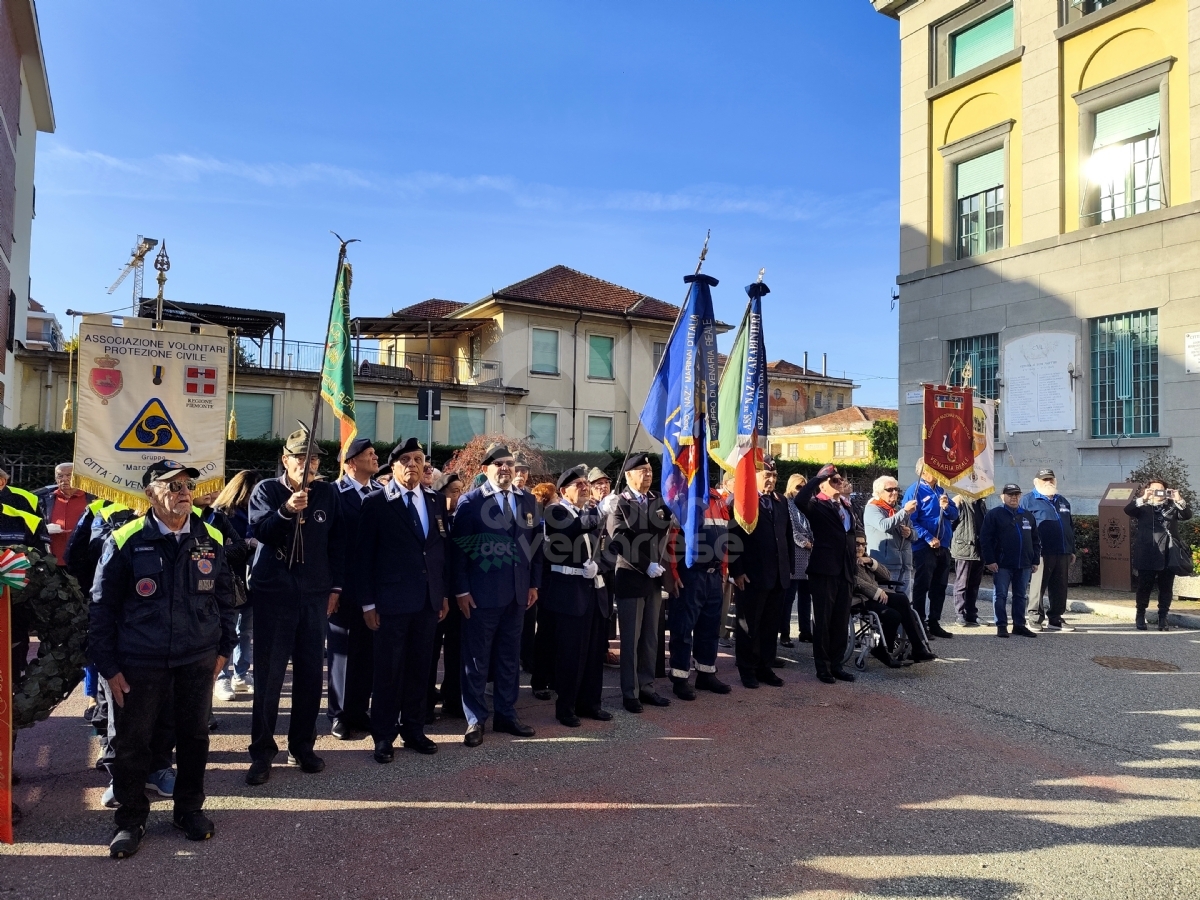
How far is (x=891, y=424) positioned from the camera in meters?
43.9

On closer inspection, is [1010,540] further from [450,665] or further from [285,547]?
[285,547]

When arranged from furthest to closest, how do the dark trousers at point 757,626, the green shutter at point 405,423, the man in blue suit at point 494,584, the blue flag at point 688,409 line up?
1. the green shutter at point 405,423
2. the dark trousers at point 757,626
3. the blue flag at point 688,409
4. the man in blue suit at point 494,584

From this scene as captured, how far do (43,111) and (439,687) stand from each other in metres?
28.1

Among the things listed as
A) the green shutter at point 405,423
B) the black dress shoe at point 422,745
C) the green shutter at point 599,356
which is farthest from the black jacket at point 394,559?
the green shutter at point 599,356

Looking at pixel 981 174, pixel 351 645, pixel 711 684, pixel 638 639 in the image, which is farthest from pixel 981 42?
pixel 351 645

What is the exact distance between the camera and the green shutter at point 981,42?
19.2m

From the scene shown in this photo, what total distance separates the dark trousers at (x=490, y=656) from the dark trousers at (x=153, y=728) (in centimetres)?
194

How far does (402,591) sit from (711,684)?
10.1ft

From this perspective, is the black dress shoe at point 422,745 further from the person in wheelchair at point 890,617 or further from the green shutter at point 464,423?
the green shutter at point 464,423

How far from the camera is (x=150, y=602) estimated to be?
395 centimetres

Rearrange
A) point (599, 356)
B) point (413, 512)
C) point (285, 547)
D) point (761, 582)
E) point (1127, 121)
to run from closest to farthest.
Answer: point (285, 547), point (413, 512), point (761, 582), point (1127, 121), point (599, 356)

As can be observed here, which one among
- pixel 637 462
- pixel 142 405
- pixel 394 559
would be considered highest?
pixel 142 405

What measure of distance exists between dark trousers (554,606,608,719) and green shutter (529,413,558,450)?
93.2 ft

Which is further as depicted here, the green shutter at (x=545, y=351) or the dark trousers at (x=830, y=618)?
the green shutter at (x=545, y=351)
